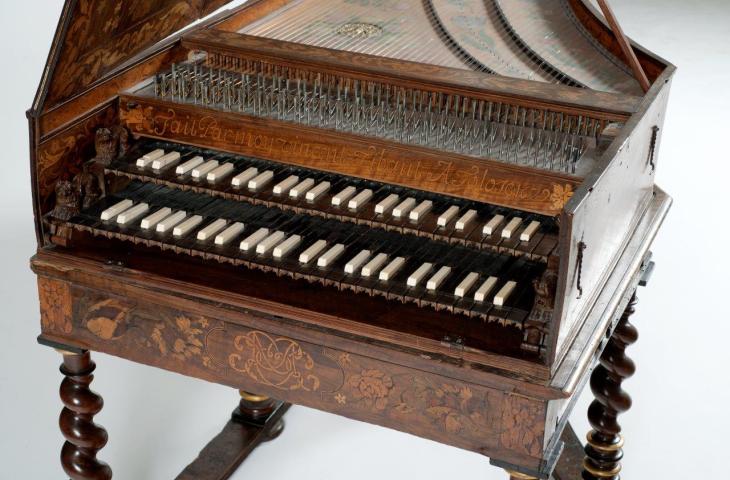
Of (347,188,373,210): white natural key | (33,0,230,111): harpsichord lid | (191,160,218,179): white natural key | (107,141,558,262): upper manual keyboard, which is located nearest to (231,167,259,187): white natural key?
(107,141,558,262): upper manual keyboard

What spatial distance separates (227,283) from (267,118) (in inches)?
21.0

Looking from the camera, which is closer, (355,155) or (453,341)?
(453,341)

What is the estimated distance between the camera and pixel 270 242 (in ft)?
11.0

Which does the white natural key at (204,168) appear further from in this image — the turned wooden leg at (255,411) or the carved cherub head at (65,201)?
the turned wooden leg at (255,411)

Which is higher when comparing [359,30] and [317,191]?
[359,30]

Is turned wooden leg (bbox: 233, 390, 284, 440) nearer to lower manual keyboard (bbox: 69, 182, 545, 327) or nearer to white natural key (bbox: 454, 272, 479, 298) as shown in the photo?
lower manual keyboard (bbox: 69, 182, 545, 327)

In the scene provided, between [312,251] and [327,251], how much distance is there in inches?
1.7

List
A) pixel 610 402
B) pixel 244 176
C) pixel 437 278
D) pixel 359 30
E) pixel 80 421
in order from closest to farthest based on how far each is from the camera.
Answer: pixel 437 278 → pixel 244 176 → pixel 80 421 → pixel 610 402 → pixel 359 30

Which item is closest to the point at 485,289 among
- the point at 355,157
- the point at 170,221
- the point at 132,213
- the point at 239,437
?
the point at 355,157

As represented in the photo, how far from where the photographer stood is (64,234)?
3480mm

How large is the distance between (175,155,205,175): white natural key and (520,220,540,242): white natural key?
1032 millimetres

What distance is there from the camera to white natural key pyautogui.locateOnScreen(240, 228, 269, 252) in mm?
3320

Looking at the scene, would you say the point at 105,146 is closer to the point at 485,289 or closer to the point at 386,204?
the point at 386,204

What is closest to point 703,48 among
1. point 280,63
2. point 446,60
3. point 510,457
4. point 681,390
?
point 681,390
